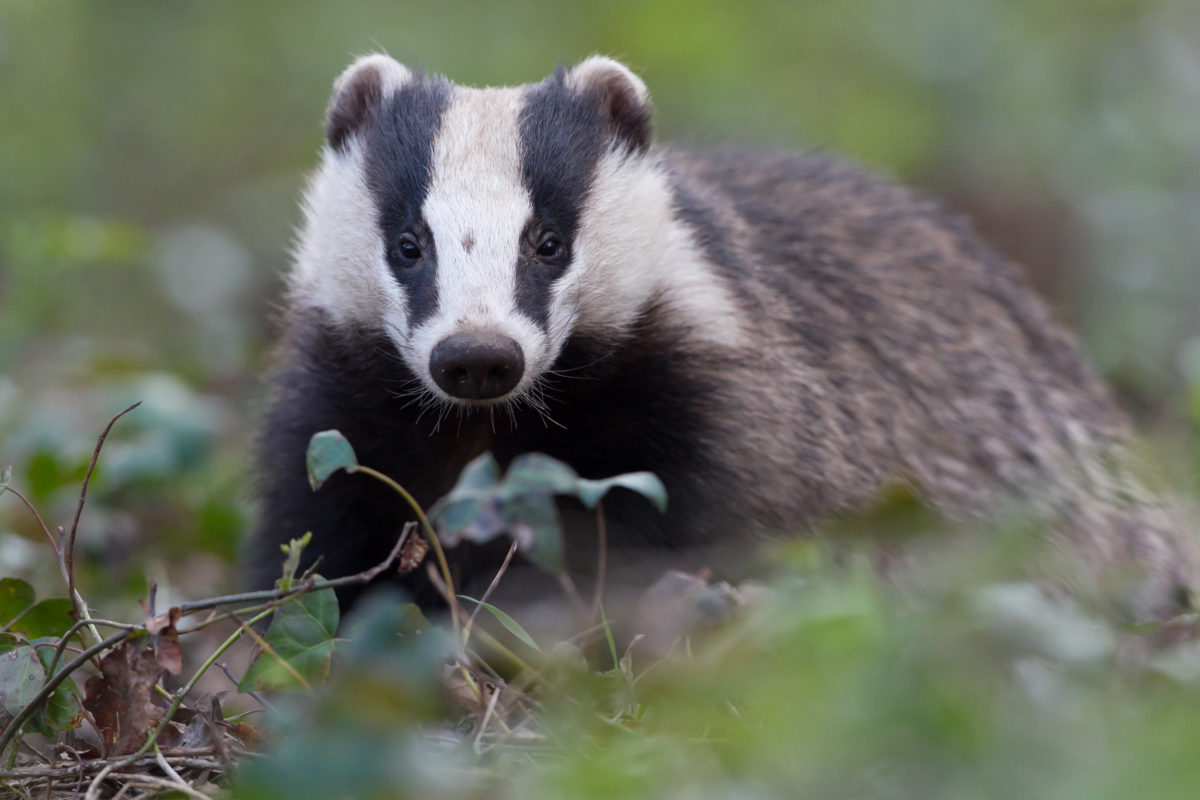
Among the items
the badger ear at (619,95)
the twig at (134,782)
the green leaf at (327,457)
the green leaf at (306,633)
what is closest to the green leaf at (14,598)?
the twig at (134,782)

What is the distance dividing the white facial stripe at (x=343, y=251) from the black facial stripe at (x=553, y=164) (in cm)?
28

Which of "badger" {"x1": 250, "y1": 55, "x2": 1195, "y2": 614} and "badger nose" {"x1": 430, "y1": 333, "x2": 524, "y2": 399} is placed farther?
"badger" {"x1": 250, "y1": 55, "x2": 1195, "y2": 614}

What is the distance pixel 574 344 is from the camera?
9.94ft

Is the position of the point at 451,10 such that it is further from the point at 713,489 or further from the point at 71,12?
the point at 713,489

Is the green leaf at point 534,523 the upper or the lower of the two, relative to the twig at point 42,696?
upper

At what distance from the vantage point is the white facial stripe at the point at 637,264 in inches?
118

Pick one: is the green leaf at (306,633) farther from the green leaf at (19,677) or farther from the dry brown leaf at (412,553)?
the green leaf at (19,677)

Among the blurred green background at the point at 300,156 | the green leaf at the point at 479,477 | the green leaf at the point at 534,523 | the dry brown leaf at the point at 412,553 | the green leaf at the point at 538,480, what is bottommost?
the blurred green background at the point at 300,156

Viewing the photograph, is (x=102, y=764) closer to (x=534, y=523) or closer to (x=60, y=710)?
(x=60, y=710)

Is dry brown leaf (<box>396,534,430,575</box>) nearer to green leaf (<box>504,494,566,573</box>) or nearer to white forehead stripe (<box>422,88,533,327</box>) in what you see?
green leaf (<box>504,494,566,573</box>)

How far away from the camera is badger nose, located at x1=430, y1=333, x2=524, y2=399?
99.7 inches

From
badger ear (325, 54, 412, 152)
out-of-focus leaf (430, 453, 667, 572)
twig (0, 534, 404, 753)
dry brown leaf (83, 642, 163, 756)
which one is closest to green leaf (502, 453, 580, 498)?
out-of-focus leaf (430, 453, 667, 572)

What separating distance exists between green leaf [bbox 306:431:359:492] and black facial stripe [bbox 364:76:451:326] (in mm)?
650

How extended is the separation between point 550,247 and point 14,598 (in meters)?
1.20
